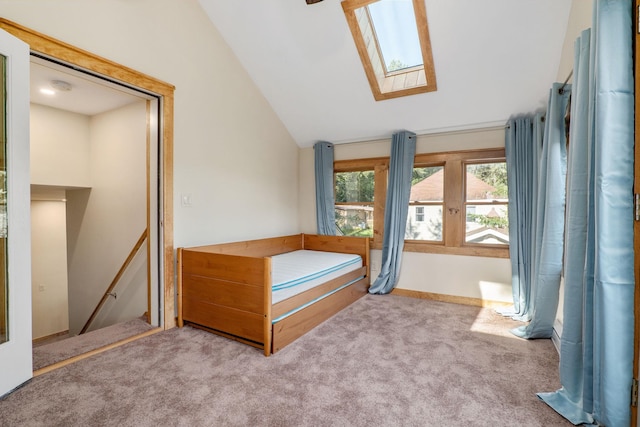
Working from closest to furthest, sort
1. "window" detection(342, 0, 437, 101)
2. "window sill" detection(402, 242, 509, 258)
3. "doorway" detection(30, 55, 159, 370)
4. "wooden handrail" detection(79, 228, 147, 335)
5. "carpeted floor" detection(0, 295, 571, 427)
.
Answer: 1. "carpeted floor" detection(0, 295, 571, 427)
2. "window" detection(342, 0, 437, 101)
3. "doorway" detection(30, 55, 159, 370)
4. "wooden handrail" detection(79, 228, 147, 335)
5. "window sill" detection(402, 242, 509, 258)

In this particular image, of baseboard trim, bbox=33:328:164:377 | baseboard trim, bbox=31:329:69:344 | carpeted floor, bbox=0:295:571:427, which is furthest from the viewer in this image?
baseboard trim, bbox=31:329:69:344

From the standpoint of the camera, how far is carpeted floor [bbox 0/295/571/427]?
1479 millimetres

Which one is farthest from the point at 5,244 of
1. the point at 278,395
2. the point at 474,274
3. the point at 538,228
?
the point at 474,274

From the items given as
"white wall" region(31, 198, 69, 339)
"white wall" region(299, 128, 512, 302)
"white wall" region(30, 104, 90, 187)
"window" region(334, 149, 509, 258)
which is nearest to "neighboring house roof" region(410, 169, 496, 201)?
"window" region(334, 149, 509, 258)

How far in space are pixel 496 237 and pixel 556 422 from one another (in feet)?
7.13

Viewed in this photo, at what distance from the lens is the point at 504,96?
2941mm

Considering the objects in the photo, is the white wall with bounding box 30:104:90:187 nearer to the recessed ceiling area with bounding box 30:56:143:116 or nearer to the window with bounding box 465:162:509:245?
the recessed ceiling area with bounding box 30:56:143:116

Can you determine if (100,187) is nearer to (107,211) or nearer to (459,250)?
(107,211)

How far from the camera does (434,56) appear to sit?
109 inches

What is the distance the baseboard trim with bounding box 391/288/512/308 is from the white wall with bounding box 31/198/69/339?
471 centimetres

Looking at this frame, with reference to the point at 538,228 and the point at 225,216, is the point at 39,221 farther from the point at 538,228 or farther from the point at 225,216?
the point at 538,228

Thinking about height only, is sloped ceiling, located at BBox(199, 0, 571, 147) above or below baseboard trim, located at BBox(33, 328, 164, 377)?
above

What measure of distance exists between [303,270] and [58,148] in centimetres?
312

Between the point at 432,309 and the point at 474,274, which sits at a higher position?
the point at 474,274
